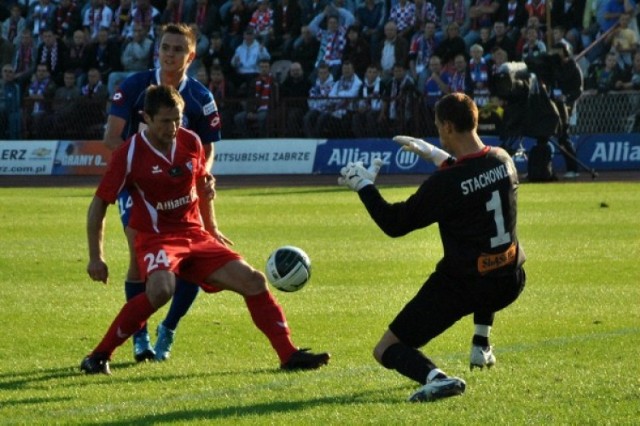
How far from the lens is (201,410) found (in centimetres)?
689

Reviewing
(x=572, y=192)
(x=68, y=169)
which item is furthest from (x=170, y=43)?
(x=68, y=169)

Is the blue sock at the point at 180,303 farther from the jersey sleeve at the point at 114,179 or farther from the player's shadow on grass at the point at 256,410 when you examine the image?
the player's shadow on grass at the point at 256,410

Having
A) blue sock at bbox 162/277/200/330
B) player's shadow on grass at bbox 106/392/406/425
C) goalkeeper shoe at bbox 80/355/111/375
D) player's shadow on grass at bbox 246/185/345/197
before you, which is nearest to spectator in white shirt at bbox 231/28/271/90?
player's shadow on grass at bbox 246/185/345/197

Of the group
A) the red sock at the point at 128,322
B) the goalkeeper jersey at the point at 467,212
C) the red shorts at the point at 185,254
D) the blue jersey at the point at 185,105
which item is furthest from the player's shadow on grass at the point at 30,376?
the goalkeeper jersey at the point at 467,212

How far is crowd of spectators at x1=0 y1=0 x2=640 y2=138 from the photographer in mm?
27578

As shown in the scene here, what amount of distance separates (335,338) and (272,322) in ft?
4.70

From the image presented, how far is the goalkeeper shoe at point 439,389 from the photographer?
22.5 feet

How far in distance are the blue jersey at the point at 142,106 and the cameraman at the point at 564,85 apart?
53.2 ft

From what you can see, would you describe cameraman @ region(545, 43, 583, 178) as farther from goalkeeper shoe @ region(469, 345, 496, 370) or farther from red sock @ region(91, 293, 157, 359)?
red sock @ region(91, 293, 157, 359)

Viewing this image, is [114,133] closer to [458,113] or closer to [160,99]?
[160,99]

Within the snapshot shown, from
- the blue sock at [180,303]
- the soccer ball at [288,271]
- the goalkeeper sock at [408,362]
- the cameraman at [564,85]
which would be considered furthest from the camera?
the cameraman at [564,85]

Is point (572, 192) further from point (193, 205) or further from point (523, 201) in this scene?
point (193, 205)

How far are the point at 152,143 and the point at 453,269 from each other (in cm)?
201

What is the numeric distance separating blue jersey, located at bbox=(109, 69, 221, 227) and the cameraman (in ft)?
53.2
